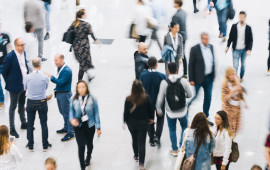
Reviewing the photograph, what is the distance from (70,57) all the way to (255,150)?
5245 mm

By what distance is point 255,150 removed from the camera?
23.6ft

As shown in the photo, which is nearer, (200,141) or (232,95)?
(200,141)

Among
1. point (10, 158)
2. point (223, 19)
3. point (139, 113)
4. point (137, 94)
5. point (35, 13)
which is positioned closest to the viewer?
point (10, 158)

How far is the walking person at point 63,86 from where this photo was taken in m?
7.11

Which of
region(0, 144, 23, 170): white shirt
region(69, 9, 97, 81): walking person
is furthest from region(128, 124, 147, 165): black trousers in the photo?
region(69, 9, 97, 81): walking person

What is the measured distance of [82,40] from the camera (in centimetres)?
913

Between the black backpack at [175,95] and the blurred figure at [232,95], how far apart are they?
2.26ft

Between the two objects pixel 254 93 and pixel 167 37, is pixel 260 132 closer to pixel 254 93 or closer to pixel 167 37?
pixel 254 93

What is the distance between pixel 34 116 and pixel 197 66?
272 centimetres

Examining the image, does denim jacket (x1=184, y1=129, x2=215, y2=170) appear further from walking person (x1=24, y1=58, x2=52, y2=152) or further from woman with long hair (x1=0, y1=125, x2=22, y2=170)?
walking person (x1=24, y1=58, x2=52, y2=152)

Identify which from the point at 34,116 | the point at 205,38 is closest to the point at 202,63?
the point at 205,38

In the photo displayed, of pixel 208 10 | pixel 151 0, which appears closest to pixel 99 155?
pixel 151 0

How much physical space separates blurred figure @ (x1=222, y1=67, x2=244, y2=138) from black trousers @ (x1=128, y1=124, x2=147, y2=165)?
1.33m

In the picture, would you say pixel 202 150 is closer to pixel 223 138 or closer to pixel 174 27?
pixel 223 138
